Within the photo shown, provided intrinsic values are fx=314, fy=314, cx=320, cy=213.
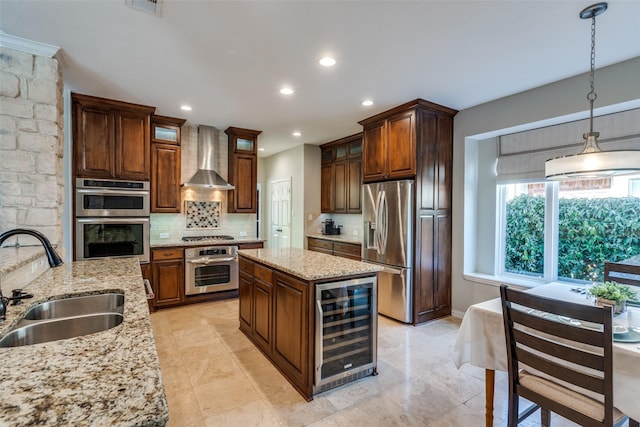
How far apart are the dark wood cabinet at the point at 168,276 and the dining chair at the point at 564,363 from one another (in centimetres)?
405

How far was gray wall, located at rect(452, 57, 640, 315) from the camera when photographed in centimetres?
277

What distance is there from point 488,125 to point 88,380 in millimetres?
4188

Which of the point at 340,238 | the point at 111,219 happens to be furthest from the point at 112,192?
the point at 340,238

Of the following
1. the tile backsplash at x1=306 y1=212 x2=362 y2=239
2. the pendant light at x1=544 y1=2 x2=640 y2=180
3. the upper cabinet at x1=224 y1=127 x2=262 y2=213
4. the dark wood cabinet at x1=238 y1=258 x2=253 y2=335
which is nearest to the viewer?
the pendant light at x1=544 y1=2 x2=640 y2=180

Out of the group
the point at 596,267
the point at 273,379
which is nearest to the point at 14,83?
the point at 273,379

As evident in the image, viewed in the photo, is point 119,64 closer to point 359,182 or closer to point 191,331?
point 191,331

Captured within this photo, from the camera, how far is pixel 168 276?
4.35m

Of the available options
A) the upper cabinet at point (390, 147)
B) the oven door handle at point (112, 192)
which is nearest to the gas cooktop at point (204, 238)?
the oven door handle at point (112, 192)

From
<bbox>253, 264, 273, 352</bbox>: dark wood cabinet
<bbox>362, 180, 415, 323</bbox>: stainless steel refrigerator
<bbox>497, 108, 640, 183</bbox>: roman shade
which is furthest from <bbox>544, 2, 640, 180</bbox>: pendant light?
<bbox>253, 264, 273, 352</bbox>: dark wood cabinet

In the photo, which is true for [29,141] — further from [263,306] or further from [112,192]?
[263,306]

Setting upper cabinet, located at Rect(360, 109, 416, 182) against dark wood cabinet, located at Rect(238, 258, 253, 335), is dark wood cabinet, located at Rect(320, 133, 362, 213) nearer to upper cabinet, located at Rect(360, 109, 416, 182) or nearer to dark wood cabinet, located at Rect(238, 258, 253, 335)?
upper cabinet, located at Rect(360, 109, 416, 182)

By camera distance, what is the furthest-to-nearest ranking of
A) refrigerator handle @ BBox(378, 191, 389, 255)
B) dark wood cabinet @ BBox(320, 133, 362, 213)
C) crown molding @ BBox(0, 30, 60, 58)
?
dark wood cabinet @ BBox(320, 133, 362, 213), refrigerator handle @ BBox(378, 191, 389, 255), crown molding @ BBox(0, 30, 60, 58)

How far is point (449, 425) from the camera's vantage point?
2.06m

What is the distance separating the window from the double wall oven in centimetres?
464
